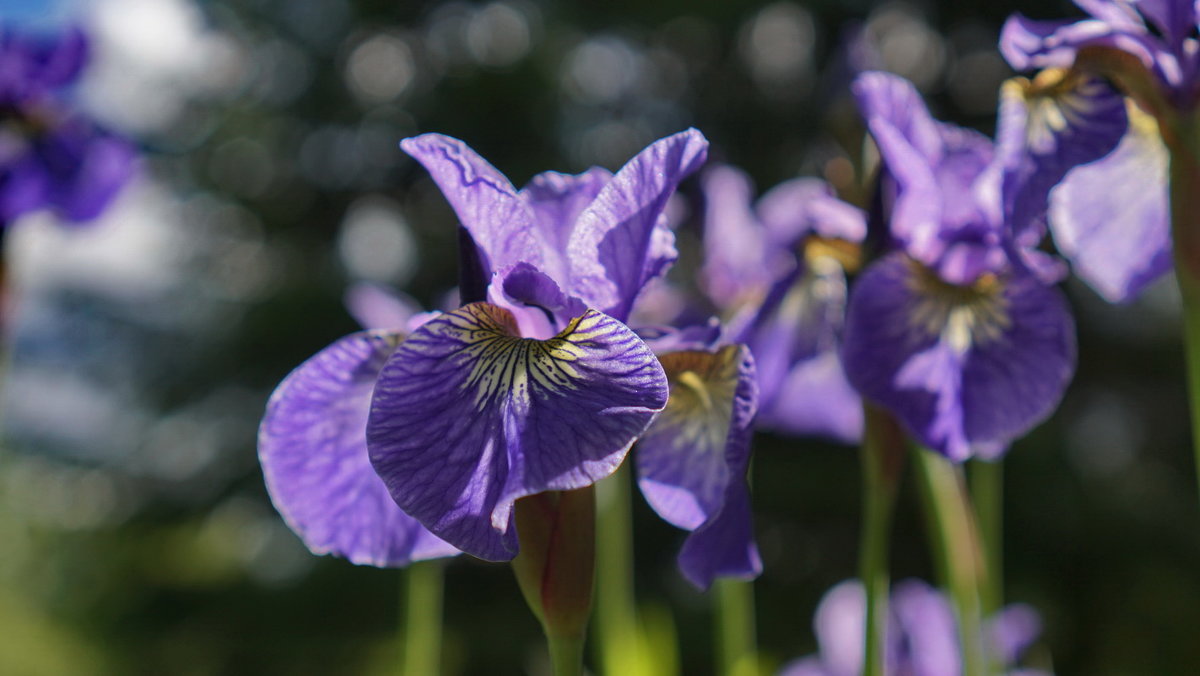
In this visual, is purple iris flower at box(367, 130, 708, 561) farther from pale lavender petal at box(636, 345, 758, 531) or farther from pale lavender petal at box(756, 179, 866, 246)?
pale lavender petal at box(756, 179, 866, 246)

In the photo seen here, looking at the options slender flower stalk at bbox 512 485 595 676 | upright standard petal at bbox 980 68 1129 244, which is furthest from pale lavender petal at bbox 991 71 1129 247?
slender flower stalk at bbox 512 485 595 676

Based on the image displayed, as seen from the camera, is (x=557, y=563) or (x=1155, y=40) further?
(x=1155, y=40)

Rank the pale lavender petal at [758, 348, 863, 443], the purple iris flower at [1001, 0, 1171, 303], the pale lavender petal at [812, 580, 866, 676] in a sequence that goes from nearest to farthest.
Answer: the purple iris flower at [1001, 0, 1171, 303] < the pale lavender petal at [758, 348, 863, 443] < the pale lavender petal at [812, 580, 866, 676]

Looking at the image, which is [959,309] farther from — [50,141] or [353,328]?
[353,328]

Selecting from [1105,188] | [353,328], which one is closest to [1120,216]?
[1105,188]

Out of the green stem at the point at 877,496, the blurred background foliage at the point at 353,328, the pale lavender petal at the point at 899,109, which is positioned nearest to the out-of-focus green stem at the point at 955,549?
the green stem at the point at 877,496

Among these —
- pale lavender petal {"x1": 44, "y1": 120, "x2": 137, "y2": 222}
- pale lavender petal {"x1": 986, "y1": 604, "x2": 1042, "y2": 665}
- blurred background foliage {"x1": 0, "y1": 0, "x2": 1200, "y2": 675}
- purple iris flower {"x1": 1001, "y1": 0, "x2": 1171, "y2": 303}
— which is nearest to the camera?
purple iris flower {"x1": 1001, "y1": 0, "x2": 1171, "y2": 303}

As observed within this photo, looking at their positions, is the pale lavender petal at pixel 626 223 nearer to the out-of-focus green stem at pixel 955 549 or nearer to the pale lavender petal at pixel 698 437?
the pale lavender petal at pixel 698 437
